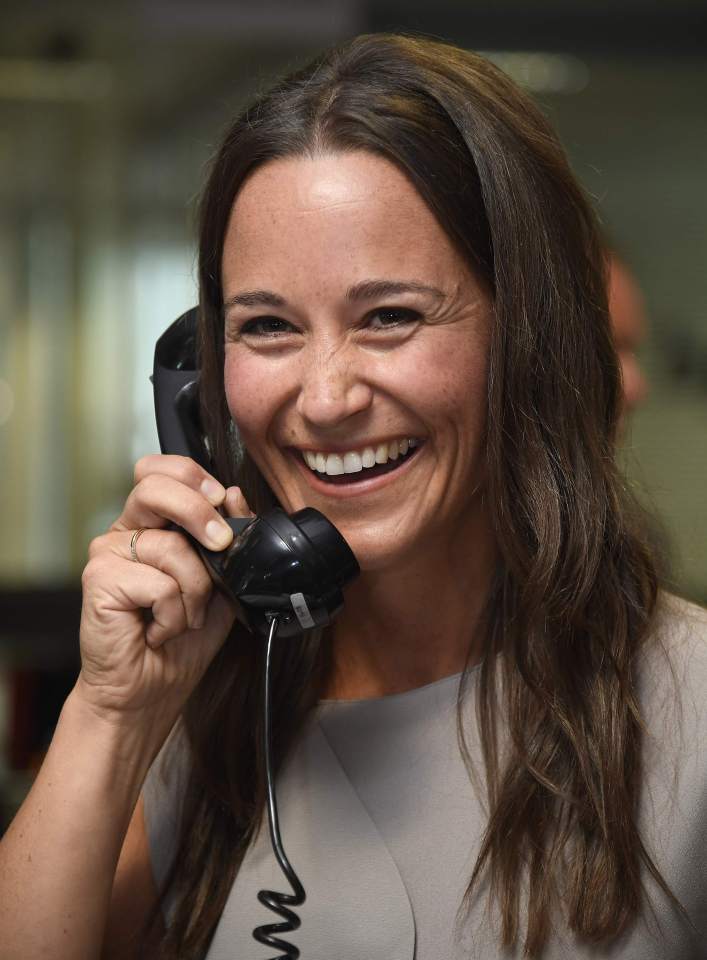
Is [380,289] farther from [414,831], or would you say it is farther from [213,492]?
[414,831]

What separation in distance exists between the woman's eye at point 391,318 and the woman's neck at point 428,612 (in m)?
0.28

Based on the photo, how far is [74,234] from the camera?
325 centimetres

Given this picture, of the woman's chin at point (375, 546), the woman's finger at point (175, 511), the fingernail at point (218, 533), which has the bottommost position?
the woman's chin at point (375, 546)

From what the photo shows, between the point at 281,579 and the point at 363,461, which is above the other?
the point at 363,461

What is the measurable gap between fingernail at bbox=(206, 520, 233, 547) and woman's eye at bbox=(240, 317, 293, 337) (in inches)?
8.2

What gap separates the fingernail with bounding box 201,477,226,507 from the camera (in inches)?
52.7

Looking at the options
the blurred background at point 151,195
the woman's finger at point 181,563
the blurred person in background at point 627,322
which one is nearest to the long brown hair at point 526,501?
the woman's finger at point 181,563

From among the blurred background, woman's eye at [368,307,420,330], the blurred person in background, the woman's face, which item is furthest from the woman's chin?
the blurred background

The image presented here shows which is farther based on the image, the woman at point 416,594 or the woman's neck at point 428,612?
the woman's neck at point 428,612

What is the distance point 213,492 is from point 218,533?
0.23ft

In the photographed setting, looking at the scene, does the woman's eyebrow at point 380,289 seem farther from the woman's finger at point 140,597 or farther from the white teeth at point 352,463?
the woman's finger at point 140,597

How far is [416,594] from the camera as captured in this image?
1.41 m

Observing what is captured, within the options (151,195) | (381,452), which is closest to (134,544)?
(381,452)

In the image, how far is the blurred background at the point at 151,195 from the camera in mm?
3115
